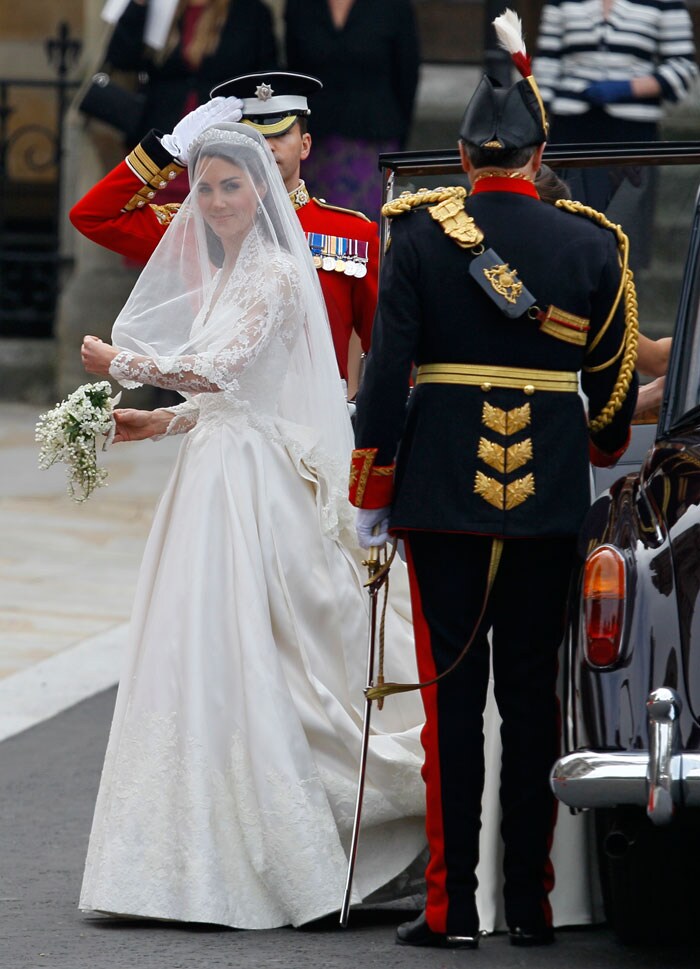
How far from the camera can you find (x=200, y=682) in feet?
16.3

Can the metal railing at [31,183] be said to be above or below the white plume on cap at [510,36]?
below

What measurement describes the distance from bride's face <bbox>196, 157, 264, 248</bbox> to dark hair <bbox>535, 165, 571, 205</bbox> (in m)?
0.71

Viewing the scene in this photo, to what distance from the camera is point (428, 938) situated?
4.73m

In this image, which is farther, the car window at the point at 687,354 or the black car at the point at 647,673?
the car window at the point at 687,354

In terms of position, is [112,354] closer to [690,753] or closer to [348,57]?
[690,753]

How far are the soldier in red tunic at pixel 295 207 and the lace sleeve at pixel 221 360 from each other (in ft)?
2.08

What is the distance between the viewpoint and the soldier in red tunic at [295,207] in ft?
18.8

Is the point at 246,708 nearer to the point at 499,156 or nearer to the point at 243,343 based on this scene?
the point at 243,343

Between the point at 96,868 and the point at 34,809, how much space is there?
125cm

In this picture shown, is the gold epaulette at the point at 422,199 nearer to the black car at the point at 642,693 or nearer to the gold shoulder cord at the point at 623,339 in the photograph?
the gold shoulder cord at the point at 623,339

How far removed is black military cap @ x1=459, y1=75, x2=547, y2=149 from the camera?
15.1 ft

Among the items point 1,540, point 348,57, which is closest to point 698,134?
point 348,57

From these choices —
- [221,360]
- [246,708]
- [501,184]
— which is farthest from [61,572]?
[501,184]

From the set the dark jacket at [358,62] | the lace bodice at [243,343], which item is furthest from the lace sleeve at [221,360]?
the dark jacket at [358,62]
